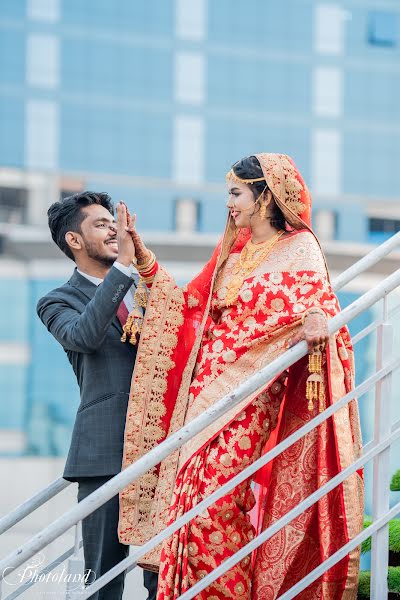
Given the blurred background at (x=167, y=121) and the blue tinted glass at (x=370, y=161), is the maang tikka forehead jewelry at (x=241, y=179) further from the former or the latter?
the blue tinted glass at (x=370, y=161)

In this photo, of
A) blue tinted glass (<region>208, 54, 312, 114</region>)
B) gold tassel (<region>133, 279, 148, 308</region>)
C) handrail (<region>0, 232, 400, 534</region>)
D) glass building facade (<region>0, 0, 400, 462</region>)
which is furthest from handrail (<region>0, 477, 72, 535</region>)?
blue tinted glass (<region>208, 54, 312, 114</region>)

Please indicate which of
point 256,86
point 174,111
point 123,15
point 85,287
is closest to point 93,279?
point 85,287

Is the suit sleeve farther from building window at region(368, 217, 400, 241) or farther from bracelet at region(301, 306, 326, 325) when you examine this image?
building window at region(368, 217, 400, 241)

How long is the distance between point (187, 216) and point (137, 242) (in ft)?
66.4

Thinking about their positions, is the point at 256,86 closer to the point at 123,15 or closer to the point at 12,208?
the point at 123,15

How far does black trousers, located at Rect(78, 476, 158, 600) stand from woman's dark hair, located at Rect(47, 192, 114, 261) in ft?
2.08

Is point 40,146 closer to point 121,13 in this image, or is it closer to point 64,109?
point 64,109

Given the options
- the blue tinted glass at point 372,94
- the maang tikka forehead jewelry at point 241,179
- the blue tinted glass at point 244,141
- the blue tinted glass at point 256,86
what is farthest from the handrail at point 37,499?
the blue tinted glass at point 372,94

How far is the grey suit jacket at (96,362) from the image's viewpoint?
2564mm

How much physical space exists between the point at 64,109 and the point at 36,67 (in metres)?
1.17

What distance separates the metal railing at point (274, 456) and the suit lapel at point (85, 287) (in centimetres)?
59

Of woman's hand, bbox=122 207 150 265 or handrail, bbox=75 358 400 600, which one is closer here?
handrail, bbox=75 358 400 600

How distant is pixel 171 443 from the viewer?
7.13 ft

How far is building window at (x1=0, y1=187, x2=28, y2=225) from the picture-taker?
2267 centimetres
